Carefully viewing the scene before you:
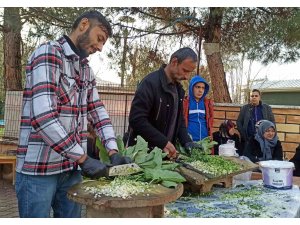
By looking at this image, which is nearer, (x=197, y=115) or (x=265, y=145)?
(x=197, y=115)

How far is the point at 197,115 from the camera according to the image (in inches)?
171

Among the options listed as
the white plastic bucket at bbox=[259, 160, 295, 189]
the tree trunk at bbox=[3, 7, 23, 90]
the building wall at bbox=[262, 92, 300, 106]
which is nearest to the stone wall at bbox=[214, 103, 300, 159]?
the white plastic bucket at bbox=[259, 160, 295, 189]

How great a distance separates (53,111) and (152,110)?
1204 mm

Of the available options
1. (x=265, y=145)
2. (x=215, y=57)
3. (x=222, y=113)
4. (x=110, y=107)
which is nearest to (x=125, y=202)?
(x=265, y=145)

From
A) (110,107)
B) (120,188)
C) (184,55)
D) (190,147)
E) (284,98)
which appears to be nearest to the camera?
(120,188)

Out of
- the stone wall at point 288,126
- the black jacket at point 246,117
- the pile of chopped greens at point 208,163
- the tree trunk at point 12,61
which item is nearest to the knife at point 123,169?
the pile of chopped greens at point 208,163

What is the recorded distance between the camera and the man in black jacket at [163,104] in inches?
99.9

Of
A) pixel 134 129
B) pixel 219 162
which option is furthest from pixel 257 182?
pixel 134 129

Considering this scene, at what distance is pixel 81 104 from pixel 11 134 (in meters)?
5.94

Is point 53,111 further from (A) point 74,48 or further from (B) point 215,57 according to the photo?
(B) point 215,57

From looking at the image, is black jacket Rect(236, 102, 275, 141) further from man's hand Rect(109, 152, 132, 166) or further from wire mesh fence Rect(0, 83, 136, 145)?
man's hand Rect(109, 152, 132, 166)

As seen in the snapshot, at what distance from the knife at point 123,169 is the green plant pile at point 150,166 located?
33 millimetres

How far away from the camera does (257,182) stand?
296cm

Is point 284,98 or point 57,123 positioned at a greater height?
point 284,98
